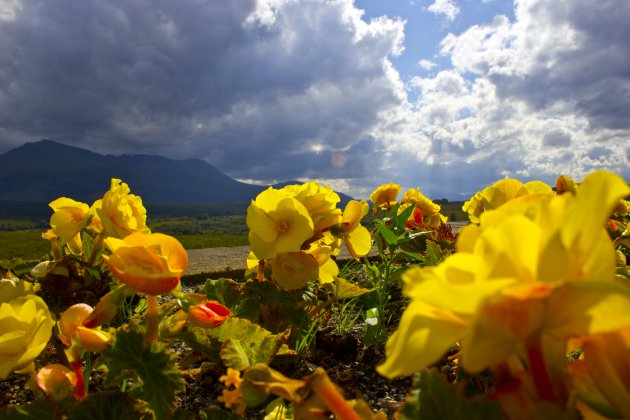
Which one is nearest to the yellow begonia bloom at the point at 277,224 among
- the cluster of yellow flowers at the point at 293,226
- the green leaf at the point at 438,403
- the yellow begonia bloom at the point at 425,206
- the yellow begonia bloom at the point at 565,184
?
the cluster of yellow flowers at the point at 293,226

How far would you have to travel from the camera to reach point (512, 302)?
355mm

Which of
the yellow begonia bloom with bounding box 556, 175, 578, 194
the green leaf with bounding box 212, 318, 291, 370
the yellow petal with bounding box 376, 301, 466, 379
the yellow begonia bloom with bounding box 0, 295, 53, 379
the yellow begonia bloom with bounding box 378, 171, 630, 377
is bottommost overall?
the green leaf with bounding box 212, 318, 291, 370

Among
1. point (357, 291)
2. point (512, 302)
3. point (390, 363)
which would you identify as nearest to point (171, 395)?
point (390, 363)

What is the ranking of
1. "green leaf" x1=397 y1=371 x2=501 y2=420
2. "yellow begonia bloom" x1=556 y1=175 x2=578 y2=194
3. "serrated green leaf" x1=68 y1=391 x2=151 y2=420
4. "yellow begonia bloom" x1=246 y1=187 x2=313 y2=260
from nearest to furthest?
1. "green leaf" x1=397 y1=371 x2=501 y2=420
2. "serrated green leaf" x1=68 y1=391 x2=151 y2=420
3. "yellow begonia bloom" x1=246 y1=187 x2=313 y2=260
4. "yellow begonia bloom" x1=556 y1=175 x2=578 y2=194

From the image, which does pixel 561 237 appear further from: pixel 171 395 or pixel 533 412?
pixel 171 395

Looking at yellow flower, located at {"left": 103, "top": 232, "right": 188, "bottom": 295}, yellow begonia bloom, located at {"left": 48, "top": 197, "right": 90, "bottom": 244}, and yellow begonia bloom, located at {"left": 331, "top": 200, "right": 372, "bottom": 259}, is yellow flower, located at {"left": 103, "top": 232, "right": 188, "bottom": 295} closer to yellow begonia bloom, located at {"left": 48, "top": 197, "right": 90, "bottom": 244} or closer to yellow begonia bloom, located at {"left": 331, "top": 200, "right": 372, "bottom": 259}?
yellow begonia bloom, located at {"left": 331, "top": 200, "right": 372, "bottom": 259}

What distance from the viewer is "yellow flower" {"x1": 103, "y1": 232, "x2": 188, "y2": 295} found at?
71 cm

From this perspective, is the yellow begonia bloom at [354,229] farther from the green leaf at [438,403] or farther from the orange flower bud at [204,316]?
the green leaf at [438,403]

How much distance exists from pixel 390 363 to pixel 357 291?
1.30 metres

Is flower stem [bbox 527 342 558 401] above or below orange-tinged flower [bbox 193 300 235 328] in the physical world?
above

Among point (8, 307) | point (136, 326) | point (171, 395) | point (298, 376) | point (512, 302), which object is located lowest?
point (298, 376)

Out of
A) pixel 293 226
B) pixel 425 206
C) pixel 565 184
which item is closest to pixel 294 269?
pixel 293 226

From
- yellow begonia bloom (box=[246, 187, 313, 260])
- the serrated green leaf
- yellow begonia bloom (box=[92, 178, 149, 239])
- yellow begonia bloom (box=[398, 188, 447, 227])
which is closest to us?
the serrated green leaf

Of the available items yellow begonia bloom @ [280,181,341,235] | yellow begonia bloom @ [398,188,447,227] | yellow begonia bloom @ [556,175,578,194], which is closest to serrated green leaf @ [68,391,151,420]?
yellow begonia bloom @ [280,181,341,235]
